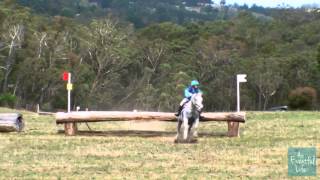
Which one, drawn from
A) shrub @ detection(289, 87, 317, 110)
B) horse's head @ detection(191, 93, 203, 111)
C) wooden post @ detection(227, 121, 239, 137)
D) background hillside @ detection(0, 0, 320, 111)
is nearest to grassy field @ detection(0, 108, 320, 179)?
wooden post @ detection(227, 121, 239, 137)

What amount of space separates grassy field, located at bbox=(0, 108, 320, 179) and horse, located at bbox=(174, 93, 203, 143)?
0.38 meters

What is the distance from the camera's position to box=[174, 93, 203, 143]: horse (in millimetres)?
14094

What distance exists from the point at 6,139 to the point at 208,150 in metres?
4.76

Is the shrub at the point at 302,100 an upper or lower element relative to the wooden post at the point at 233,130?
lower

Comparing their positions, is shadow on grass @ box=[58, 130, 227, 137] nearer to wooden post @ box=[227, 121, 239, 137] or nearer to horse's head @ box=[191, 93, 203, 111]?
wooden post @ box=[227, 121, 239, 137]

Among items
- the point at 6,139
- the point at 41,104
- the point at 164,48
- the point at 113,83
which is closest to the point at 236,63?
the point at 164,48

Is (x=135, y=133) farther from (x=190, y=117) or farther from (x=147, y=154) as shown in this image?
(x=147, y=154)

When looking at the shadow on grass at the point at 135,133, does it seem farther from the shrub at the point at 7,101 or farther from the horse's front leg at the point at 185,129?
the shrub at the point at 7,101

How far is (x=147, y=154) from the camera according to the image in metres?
12.0

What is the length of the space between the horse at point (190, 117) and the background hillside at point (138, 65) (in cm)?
3704

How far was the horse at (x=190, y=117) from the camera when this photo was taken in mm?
14094

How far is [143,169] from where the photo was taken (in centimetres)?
997

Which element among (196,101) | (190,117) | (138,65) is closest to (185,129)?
(190,117)

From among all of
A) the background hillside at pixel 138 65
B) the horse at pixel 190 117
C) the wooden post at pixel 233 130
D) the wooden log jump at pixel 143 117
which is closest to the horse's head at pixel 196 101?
the horse at pixel 190 117
